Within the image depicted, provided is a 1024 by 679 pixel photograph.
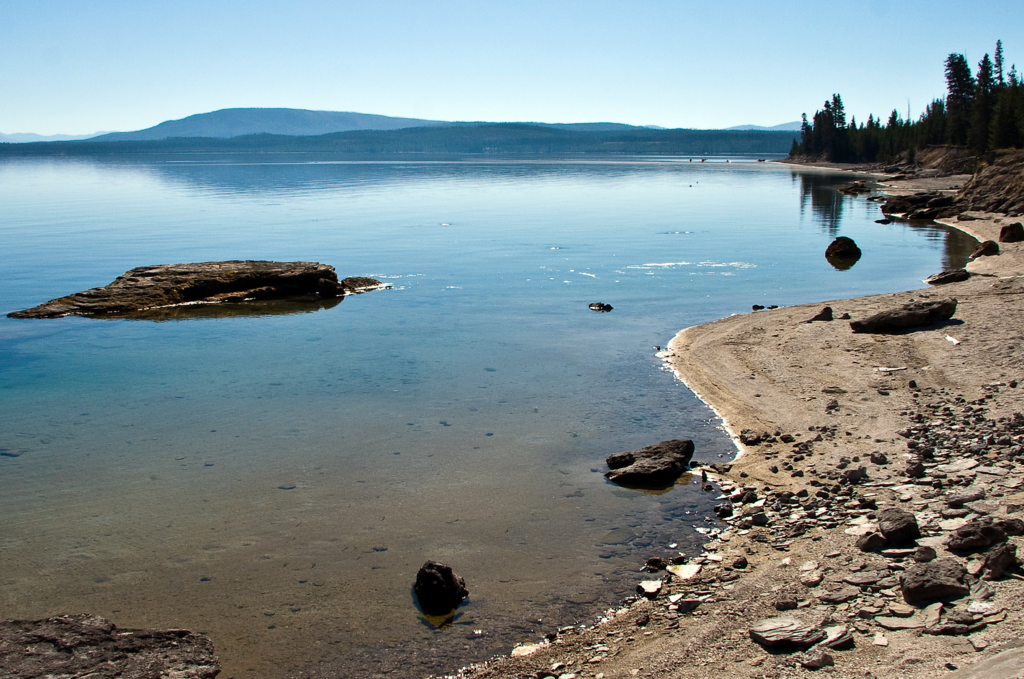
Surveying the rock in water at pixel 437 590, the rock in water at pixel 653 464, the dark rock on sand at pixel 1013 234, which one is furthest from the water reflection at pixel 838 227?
the rock in water at pixel 437 590

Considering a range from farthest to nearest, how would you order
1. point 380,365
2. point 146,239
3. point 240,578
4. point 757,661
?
1. point 146,239
2. point 380,365
3. point 240,578
4. point 757,661

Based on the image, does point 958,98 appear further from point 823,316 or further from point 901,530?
point 901,530

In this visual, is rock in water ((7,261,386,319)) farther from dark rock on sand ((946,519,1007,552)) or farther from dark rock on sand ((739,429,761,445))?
dark rock on sand ((946,519,1007,552))

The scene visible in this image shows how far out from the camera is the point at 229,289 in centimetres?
3559

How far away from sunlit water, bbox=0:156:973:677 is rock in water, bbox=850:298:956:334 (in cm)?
590

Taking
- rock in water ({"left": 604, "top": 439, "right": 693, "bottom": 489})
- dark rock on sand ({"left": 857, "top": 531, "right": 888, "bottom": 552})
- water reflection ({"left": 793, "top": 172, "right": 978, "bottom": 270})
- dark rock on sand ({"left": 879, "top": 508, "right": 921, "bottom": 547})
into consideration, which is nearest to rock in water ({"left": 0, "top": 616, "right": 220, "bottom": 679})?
rock in water ({"left": 604, "top": 439, "right": 693, "bottom": 489})

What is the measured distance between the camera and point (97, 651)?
959cm

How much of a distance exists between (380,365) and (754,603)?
50.1 ft

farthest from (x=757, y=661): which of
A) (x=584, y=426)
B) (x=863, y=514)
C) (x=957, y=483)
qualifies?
(x=584, y=426)

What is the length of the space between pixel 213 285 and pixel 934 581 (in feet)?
105

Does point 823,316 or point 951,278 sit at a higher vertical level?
point 951,278

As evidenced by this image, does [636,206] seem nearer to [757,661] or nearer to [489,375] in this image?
[489,375]

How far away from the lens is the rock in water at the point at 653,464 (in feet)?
47.3

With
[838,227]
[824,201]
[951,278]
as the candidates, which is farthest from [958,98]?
[951,278]
